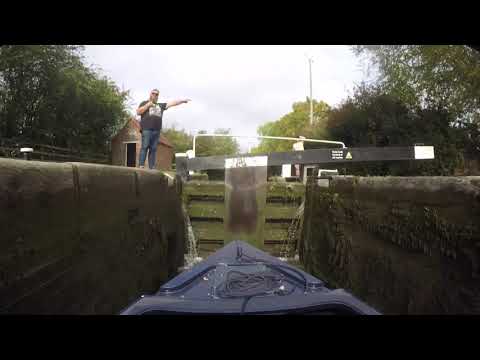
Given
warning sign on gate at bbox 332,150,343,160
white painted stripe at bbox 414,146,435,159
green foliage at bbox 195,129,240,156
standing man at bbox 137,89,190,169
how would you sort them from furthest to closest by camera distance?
green foliage at bbox 195,129,240,156 < warning sign on gate at bbox 332,150,343,160 < white painted stripe at bbox 414,146,435,159 < standing man at bbox 137,89,190,169

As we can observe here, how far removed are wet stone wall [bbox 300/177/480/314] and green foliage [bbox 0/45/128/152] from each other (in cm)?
1664

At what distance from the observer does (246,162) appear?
6465 mm

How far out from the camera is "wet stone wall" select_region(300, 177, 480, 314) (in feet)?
6.83

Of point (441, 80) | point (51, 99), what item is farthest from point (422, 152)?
point (51, 99)

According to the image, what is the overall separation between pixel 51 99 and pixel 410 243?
19532 mm

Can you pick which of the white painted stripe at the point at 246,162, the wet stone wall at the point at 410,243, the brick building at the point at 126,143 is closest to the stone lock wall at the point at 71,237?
the wet stone wall at the point at 410,243

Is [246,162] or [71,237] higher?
[246,162]

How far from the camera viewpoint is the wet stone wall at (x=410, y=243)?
2.08 m

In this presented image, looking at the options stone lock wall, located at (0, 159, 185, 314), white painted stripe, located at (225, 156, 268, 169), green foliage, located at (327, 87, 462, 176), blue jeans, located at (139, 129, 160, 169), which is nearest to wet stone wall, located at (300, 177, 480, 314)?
white painted stripe, located at (225, 156, 268, 169)

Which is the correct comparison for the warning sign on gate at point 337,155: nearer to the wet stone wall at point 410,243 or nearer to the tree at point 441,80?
the wet stone wall at point 410,243

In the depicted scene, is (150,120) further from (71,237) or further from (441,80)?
(441,80)

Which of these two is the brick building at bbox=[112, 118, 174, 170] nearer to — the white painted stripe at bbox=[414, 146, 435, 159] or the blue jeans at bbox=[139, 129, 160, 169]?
the blue jeans at bbox=[139, 129, 160, 169]

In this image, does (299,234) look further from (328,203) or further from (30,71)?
(30,71)
